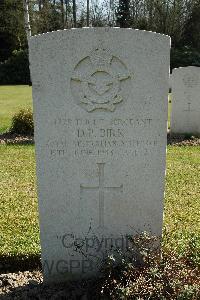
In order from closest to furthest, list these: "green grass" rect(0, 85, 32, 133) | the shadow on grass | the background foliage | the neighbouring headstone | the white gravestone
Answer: the neighbouring headstone → the shadow on grass → the white gravestone → "green grass" rect(0, 85, 32, 133) → the background foliage

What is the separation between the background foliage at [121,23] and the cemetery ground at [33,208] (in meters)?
25.4

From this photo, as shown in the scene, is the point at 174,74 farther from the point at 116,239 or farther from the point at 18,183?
the point at 116,239

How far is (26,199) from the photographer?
20.2ft

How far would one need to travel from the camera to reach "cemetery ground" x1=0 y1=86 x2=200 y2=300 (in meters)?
4.21

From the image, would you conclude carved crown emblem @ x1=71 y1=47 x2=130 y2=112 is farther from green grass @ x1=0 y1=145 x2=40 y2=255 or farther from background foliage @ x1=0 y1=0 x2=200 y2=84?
background foliage @ x1=0 y1=0 x2=200 y2=84

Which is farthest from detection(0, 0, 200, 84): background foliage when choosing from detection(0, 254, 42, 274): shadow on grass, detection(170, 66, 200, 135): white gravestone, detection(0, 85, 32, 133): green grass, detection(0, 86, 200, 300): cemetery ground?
detection(0, 254, 42, 274): shadow on grass

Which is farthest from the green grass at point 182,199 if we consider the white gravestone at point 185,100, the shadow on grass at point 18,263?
the white gravestone at point 185,100

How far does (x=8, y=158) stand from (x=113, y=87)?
615 centimetres

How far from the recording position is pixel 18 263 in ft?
13.8

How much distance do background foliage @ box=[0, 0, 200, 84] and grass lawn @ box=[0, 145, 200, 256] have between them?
25623mm

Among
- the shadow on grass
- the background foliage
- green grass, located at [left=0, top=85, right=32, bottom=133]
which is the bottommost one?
the shadow on grass

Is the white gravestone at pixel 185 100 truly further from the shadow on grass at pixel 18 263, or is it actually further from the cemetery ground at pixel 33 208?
the shadow on grass at pixel 18 263

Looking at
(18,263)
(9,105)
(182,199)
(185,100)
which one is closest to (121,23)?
(9,105)

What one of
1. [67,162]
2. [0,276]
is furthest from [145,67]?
[0,276]
